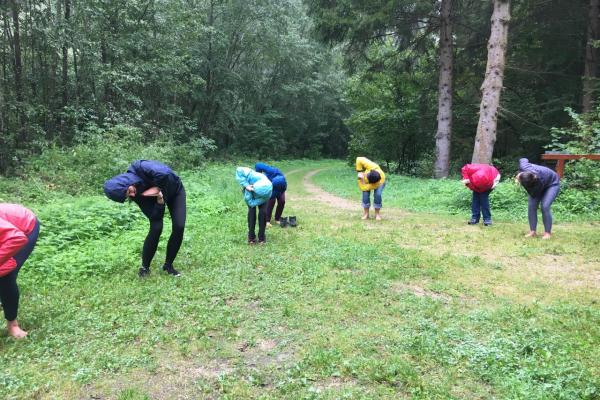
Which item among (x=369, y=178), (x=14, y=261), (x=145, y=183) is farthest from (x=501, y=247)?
(x=14, y=261)

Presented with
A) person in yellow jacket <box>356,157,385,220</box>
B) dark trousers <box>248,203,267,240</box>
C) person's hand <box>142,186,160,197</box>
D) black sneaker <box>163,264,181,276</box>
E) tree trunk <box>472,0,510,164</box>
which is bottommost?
black sneaker <box>163,264,181,276</box>

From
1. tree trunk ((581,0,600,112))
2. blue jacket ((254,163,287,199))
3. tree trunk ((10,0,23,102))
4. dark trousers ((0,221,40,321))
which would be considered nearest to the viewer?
dark trousers ((0,221,40,321))

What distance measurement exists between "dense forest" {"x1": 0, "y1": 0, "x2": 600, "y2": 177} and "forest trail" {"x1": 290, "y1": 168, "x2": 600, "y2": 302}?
15.1 feet

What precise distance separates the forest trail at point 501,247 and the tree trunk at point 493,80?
3.75 metres

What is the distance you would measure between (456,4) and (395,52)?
2.81 metres

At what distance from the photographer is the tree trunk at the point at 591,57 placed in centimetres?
1436

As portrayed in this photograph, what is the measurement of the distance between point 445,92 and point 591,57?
4.80 m

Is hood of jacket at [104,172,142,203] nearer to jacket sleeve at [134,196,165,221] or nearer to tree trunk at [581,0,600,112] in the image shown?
Answer: jacket sleeve at [134,196,165,221]

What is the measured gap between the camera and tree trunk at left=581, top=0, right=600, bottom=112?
47.1ft

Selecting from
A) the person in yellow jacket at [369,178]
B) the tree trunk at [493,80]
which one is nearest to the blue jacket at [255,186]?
the person in yellow jacket at [369,178]

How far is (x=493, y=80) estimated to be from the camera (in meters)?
12.6

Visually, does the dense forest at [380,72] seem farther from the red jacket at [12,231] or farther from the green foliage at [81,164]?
the red jacket at [12,231]

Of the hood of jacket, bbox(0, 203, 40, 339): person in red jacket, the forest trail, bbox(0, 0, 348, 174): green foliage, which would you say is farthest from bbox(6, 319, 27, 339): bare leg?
bbox(0, 0, 348, 174): green foliage

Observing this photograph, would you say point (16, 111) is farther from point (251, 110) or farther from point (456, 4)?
point (251, 110)
